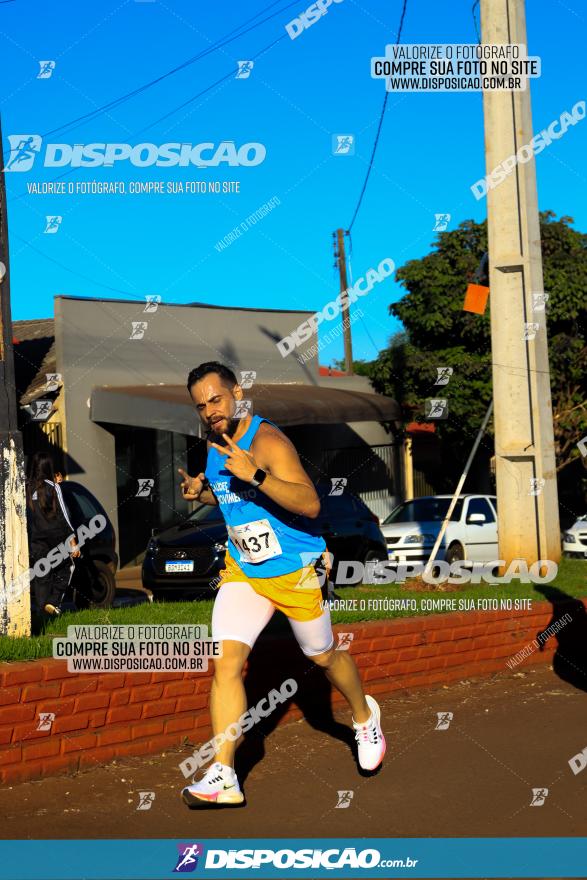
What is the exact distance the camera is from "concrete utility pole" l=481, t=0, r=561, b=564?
1231 cm

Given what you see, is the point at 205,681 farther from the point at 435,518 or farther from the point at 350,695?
the point at 435,518

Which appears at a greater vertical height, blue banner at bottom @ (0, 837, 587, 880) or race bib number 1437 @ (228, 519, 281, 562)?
race bib number 1437 @ (228, 519, 281, 562)

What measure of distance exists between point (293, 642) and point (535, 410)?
6049 millimetres

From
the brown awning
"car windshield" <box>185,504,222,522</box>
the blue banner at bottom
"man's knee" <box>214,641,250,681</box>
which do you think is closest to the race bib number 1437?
"man's knee" <box>214,641,250,681</box>

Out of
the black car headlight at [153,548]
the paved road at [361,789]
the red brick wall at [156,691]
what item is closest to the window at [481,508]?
the black car headlight at [153,548]

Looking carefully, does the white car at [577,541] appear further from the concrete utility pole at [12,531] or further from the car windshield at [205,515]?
the concrete utility pole at [12,531]

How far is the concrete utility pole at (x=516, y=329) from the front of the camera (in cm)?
1231

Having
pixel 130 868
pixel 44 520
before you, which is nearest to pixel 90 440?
pixel 44 520

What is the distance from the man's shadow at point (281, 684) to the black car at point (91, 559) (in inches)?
229

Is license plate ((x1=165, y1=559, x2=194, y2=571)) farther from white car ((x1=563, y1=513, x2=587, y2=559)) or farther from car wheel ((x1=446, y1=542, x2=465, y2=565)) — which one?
white car ((x1=563, y1=513, x2=587, y2=559))

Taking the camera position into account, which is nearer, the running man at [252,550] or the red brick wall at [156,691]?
the running man at [252,550]

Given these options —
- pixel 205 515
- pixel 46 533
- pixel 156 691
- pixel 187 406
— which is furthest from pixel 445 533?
pixel 156 691

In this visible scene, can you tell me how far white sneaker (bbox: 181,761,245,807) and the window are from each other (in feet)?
53.0

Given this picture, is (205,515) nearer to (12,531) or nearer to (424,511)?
(424,511)
